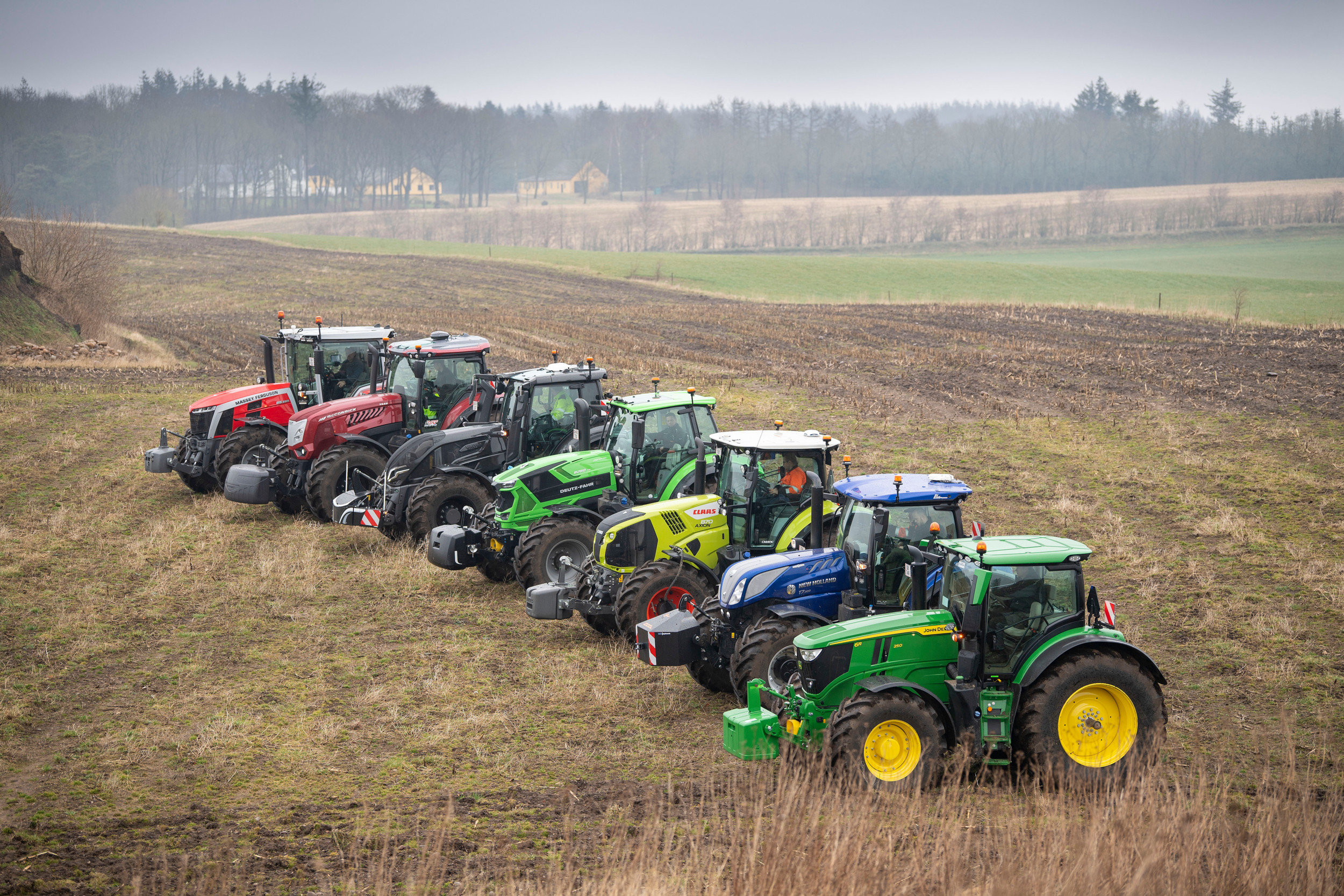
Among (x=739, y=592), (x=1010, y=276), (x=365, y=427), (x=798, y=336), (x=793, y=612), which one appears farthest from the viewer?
(x=1010, y=276)

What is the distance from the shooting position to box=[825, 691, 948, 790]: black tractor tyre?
7.80 meters

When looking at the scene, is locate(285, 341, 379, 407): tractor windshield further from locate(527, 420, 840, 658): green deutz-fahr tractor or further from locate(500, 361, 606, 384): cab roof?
locate(527, 420, 840, 658): green deutz-fahr tractor

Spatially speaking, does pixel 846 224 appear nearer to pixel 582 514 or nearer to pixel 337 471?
pixel 337 471

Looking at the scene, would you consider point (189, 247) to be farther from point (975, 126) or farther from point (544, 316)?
point (975, 126)

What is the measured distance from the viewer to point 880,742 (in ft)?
26.2

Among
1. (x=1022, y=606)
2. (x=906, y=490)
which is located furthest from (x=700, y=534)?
(x=1022, y=606)

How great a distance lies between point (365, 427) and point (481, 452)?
2590 mm

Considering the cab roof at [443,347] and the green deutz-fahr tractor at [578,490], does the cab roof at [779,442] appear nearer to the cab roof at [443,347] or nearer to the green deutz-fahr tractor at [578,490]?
the green deutz-fahr tractor at [578,490]

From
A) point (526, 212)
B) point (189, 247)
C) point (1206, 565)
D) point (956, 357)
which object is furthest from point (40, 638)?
point (526, 212)

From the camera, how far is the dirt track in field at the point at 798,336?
27062 mm

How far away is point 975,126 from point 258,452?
128 metres

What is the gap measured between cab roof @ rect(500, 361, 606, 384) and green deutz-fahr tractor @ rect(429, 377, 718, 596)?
1.26 m

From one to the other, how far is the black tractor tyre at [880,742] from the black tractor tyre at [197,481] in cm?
1413

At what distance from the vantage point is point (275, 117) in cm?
12544
